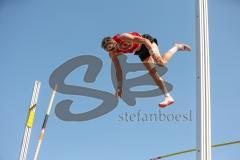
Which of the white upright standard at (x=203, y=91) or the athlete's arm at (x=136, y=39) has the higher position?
the athlete's arm at (x=136, y=39)

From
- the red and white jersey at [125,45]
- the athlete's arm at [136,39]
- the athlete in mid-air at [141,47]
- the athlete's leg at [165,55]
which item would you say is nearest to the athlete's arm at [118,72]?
the athlete in mid-air at [141,47]

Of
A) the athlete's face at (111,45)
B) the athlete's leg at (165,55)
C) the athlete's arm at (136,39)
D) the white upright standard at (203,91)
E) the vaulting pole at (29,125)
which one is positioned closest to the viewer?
the white upright standard at (203,91)

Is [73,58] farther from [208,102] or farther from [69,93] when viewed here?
[208,102]

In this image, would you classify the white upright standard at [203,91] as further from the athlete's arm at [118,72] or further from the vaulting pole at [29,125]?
the vaulting pole at [29,125]

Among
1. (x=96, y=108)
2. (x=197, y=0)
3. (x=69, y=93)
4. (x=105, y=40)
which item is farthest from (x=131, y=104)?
(x=197, y=0)

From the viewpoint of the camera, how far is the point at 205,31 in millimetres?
1683

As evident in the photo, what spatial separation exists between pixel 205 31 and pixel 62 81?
4649 millimetres

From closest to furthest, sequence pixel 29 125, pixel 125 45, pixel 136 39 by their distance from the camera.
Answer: pixel 136 39, pixel 125 45, pixel 29 125

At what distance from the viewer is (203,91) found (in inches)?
62.7

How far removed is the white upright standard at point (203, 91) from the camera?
5.04 ft

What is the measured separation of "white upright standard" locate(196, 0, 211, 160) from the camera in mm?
1537

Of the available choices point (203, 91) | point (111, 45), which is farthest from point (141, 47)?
point (203, 91)

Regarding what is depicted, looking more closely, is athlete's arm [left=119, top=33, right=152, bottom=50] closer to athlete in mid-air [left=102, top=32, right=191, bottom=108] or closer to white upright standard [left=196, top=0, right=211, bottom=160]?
athlete in mid-air [left=102, top=32, right=191, bottom=108]

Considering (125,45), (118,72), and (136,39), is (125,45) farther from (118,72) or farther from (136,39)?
(118,72)
